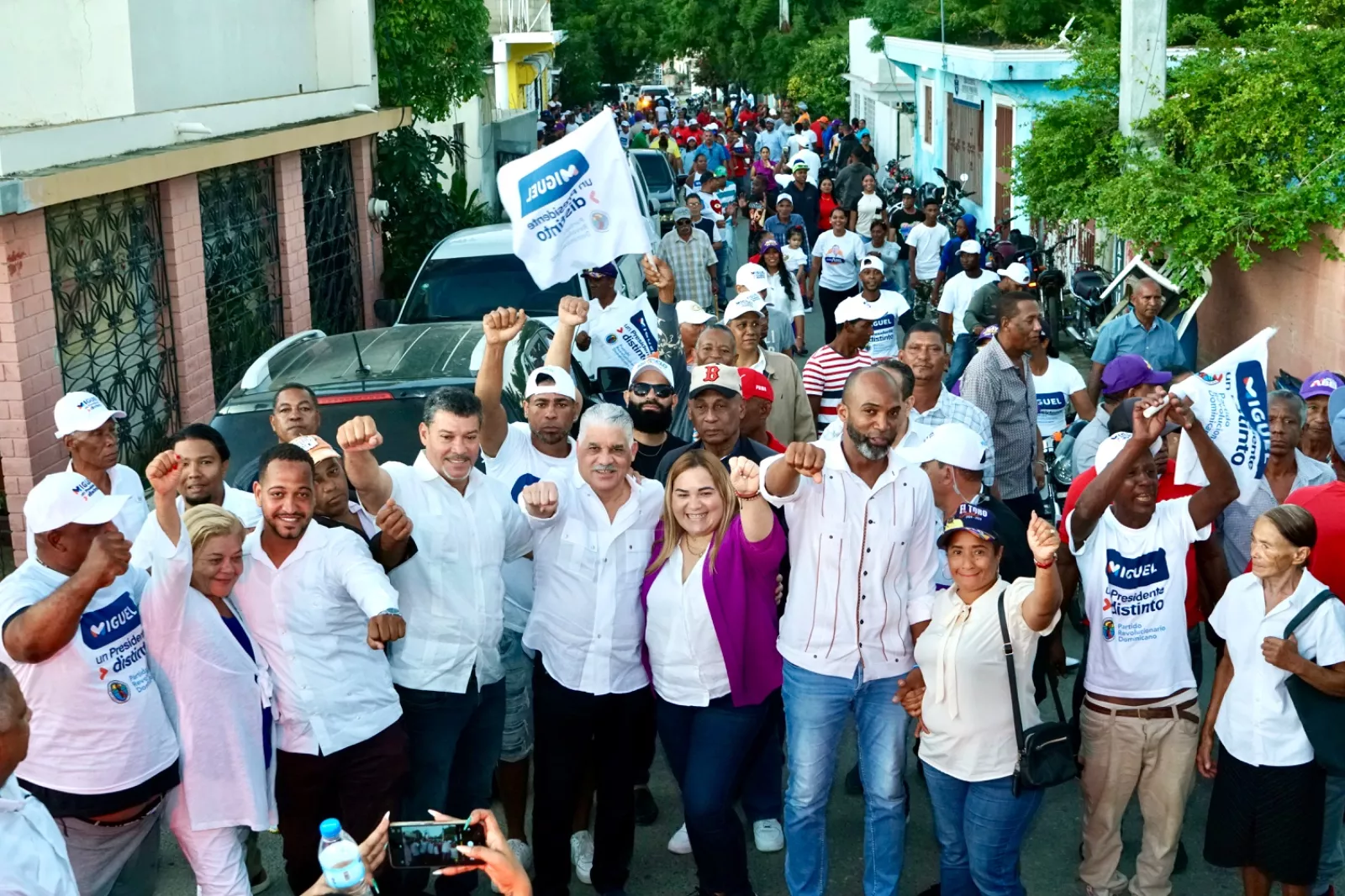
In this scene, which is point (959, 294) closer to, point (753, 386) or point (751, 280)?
point (751, 280)

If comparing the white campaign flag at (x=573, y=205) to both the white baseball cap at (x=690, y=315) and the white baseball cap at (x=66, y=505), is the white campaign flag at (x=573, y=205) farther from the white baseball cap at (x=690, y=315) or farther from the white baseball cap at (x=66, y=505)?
the white baseball cap at (x=66, y=505)

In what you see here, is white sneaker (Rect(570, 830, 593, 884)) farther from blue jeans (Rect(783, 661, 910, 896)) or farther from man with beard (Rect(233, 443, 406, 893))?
man with beard (Rect(233, 443, 406, 893))

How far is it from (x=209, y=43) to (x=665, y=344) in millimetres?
5764

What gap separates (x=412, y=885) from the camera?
5.14 metres

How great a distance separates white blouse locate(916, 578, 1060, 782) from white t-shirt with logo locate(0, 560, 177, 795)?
257 centimetres

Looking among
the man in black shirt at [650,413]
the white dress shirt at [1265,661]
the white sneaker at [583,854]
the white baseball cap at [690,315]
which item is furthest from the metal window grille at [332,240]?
the white dress shirt at [1265,661]

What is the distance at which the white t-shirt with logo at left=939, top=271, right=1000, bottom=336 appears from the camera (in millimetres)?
11852

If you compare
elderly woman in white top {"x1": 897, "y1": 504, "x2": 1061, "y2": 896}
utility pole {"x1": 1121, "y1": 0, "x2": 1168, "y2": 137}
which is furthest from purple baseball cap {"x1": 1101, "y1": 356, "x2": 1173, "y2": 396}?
utility pole {"x1": 1121, "y1": 0, "x2": 1168, "y2": 137}

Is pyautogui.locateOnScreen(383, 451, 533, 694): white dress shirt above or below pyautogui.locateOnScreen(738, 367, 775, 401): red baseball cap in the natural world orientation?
below

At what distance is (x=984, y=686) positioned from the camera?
5.04 m

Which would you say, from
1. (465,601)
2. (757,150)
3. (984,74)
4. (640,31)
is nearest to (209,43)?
(465,601)

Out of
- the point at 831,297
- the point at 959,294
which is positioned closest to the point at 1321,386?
the point at 959,294

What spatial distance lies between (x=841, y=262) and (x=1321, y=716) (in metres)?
9.59

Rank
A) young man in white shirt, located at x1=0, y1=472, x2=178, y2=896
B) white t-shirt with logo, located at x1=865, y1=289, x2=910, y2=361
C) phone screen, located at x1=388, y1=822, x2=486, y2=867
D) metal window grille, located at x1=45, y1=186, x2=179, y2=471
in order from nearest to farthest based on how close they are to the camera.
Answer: phone screen, located at x1=388, y1=822, x2=486, y2=867 < young man in white shirt, located at x1=0, y1=472, x2=178, y2=896 < metal window grille, located at x1=45, y1=186, x2=179, y2=471 < white t-shirt with logo, located at x1=865, y1=289, x2=910, y2=361
